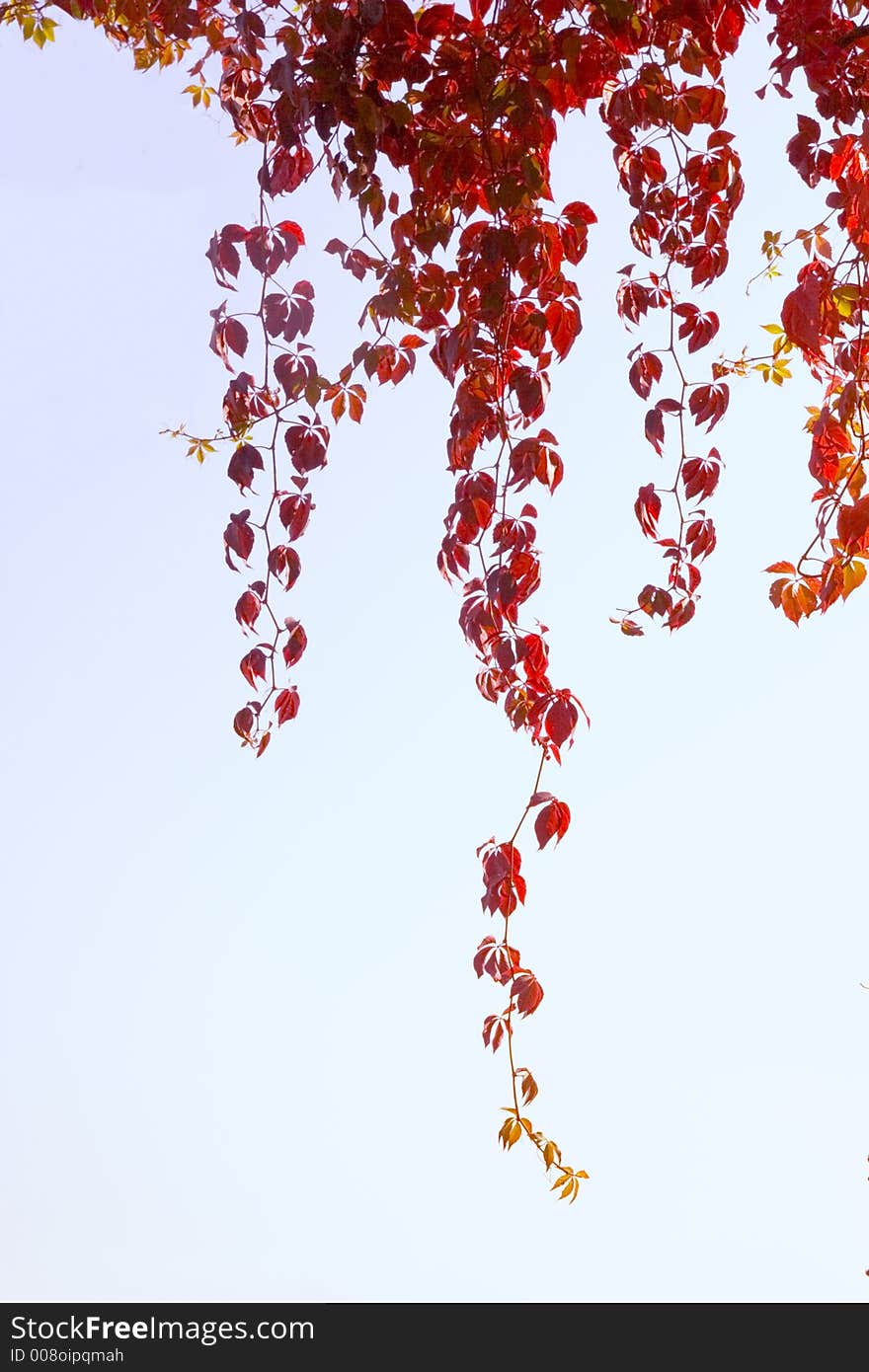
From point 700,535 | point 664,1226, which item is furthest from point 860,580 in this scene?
point 664,1226

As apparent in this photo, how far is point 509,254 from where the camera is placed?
2.69 ft

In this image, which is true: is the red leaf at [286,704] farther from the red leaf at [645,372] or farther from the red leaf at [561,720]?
the red leaf at [645,372]

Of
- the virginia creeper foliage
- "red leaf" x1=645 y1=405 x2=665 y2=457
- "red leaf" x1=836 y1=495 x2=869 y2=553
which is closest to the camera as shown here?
"red leaf" x1=836 y1=495 x2=869 y2=553

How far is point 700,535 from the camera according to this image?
989 mm

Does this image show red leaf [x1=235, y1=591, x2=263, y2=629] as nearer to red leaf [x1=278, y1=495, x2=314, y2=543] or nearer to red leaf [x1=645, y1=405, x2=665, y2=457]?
red leaf [x1=278, y1=495, x2=314, y2=543]

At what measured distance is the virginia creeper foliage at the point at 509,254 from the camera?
2.59 ft

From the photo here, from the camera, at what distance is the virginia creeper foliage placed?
0.79m

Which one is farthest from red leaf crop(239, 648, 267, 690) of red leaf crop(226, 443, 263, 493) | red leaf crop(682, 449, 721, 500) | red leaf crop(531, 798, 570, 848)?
red leaf crop(682, 449, 721, 500)

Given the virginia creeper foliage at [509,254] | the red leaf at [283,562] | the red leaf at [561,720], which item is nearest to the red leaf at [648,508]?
the virginia creeper foliage at [509,254]

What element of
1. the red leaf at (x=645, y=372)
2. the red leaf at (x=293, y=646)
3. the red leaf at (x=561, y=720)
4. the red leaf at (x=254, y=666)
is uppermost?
the red leaf at (x=645, y=372)

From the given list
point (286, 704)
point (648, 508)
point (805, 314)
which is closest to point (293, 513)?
point (286, 704)

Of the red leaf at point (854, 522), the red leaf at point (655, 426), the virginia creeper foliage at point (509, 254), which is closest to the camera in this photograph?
the red leaf at point (854, 522)
